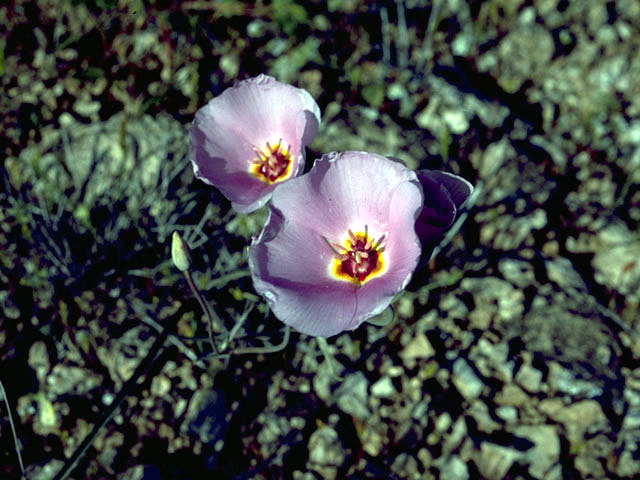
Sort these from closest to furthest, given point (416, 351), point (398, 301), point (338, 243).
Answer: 1. point (338, 243)
2. point (416, 351)
3. point (398, 301)

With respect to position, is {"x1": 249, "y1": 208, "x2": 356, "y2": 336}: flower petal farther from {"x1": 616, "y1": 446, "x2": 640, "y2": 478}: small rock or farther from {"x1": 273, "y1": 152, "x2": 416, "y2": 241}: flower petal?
{"x1": 616, "y1": 446, "x2": 640, "y2": 478}: small rock

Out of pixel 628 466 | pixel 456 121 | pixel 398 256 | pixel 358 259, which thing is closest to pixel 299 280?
pixel 358 259

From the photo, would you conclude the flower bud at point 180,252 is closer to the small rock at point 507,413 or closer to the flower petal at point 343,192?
the flower petal at point 343,192

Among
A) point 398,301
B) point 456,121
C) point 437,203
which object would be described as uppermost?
point 437,203

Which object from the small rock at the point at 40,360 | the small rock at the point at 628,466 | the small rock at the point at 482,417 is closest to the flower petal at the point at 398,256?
the small rock at the point at 482,417

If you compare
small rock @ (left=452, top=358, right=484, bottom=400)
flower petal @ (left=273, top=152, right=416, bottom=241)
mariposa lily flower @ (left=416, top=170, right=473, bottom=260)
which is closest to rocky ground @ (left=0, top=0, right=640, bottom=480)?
small rock @ (left=452, top=358, right=484, bottom=400)

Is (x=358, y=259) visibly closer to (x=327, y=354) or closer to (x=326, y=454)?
(x=327, y=354)

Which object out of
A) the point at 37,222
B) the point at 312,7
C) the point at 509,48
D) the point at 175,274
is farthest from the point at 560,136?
the point at 37,222
